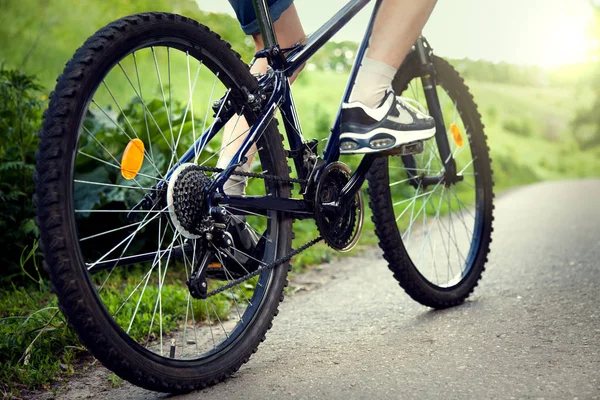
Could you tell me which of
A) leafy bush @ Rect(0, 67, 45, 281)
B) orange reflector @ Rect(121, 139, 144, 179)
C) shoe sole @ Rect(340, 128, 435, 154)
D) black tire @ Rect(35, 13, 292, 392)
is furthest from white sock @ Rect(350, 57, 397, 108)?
leafy bush @ Rect(0, 67, 45, 281)

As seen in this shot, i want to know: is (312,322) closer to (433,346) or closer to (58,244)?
(433,346)

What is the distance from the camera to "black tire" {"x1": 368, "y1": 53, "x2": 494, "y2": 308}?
266cm

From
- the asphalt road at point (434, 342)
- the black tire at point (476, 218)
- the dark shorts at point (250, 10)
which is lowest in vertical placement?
the asphalt road at point (434, 342)

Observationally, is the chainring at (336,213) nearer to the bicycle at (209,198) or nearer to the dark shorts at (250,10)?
the bicycle at (209,198)

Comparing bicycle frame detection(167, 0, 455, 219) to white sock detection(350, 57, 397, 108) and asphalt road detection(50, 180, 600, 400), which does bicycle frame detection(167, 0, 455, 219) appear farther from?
asphalt road detection(50, 180, 600, 400)

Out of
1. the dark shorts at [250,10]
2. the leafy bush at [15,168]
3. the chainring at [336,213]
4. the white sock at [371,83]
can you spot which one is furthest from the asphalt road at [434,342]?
the leafy bush at [15,168]

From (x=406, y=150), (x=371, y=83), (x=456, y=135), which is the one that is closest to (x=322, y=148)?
(x=456, y=135)

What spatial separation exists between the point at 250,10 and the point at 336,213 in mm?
774

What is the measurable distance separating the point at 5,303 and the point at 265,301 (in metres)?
1.28

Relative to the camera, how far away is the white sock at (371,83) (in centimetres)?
238

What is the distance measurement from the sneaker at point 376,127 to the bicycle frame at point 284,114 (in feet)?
0.26

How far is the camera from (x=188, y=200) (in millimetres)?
1937

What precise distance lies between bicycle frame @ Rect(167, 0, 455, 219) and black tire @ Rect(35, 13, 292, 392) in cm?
24

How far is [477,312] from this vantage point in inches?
109
